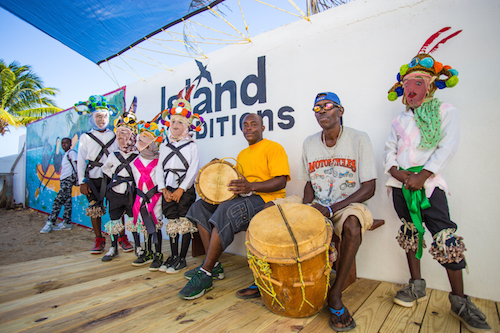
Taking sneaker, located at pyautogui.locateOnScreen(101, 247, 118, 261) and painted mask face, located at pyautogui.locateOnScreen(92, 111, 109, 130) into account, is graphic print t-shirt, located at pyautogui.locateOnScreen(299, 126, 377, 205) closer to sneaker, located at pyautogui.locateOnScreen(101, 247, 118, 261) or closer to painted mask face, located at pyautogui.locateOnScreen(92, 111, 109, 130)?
sneaker, located at pyautogui.locateOnScreen(101, 247, 118, 261)

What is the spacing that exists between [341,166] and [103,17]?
3.51 meters

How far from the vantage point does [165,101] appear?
4.44 m

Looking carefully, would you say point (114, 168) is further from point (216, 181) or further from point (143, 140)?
point (216, 181)

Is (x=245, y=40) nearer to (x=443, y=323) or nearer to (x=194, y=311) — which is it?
(x=194, y=311)

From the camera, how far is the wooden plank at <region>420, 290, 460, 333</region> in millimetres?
1548

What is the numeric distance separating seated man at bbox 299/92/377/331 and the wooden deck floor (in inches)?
14.7

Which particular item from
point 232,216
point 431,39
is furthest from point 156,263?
point 431,39

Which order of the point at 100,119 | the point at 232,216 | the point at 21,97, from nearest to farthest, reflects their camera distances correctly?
the point at 232,216
the point at 100,119
the point at 21,97

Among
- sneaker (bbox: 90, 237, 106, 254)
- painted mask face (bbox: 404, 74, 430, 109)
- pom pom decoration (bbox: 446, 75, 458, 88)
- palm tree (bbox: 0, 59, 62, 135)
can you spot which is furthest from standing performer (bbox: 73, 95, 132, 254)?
palm tree (bbox: 0, 59, 62, 135)

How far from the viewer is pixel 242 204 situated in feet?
7.57

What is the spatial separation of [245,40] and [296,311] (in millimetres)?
3210

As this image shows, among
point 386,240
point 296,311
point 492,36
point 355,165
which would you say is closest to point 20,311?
point 296,311

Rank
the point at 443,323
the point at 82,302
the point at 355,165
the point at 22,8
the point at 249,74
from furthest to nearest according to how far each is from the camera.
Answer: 1. the point at 249,74
2. the point at 22,8
3. the point at 355,165
4. the point at 82,302
5. the point at 443,323

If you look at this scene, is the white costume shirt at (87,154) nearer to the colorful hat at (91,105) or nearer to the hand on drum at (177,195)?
the colorful hat at (91,105)
